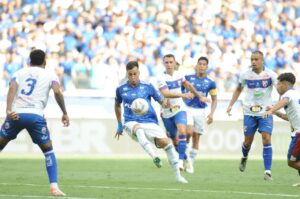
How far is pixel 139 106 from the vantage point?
16.5 m

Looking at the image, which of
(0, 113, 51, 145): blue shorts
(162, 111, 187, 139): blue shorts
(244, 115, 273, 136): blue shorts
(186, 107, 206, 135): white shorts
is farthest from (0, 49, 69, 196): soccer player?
(186, 107, 206, 135): white shorts

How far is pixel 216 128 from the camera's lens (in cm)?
2680

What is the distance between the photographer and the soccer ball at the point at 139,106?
16562 millimetres

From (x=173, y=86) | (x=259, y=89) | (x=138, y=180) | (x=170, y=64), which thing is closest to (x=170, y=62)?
A: (x=170, y=64)

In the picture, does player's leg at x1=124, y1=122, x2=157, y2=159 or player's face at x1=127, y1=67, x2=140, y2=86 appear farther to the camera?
player's face at x1=127, y1=67, x2=140, y2=86

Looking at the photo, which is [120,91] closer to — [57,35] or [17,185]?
[17,185]

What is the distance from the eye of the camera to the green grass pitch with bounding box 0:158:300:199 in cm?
1391

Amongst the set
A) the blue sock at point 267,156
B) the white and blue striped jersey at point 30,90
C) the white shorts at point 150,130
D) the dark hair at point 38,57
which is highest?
the dark hair at point 38,57

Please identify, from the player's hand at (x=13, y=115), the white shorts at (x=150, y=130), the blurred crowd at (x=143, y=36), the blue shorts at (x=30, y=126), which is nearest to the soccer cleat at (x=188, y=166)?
the white shorts at (x=150, y=130)

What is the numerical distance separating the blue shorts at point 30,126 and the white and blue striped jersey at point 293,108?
448 centimetres

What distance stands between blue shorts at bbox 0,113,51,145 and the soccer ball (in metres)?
3.34

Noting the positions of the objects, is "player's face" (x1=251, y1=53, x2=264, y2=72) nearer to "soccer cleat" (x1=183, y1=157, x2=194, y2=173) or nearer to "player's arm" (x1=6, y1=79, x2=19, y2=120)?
"soccer cleat" (x1=183, y1=157, x2=194, y2=173)

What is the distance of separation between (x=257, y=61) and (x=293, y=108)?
264 cm

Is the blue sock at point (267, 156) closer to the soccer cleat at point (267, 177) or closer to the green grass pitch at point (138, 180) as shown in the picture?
the soccer cleat at point (267, 177)
